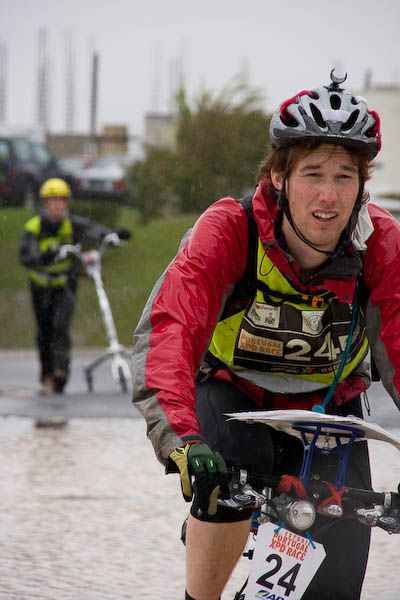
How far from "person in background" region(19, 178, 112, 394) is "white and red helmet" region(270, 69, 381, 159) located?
28.1ft

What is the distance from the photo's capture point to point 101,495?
7078 millimetres

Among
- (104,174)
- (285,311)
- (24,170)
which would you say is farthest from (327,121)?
(104,174)

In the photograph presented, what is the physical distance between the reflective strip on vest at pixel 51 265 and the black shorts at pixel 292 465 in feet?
28.8

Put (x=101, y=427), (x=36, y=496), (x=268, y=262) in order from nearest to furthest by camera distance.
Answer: (x=268, y=262)
(x=36, y=496)
(x=101, y=427)

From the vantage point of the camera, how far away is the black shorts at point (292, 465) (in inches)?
127

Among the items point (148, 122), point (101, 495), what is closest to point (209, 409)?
point (101, 495)

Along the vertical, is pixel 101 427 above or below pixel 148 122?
above

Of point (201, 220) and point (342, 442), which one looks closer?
point (342, 442)

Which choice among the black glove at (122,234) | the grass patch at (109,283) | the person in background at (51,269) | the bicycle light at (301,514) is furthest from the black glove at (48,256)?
the bicycle light at (301,514)

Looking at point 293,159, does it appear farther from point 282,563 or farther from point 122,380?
point 122,380

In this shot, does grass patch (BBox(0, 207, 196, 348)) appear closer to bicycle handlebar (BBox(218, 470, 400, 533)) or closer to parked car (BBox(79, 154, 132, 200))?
parked car (BBox(79, 154, 132, 200))

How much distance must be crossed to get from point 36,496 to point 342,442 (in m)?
4.08

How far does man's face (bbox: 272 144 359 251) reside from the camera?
3428 mm

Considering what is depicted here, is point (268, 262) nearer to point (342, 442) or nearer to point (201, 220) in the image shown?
point (201, 220)
